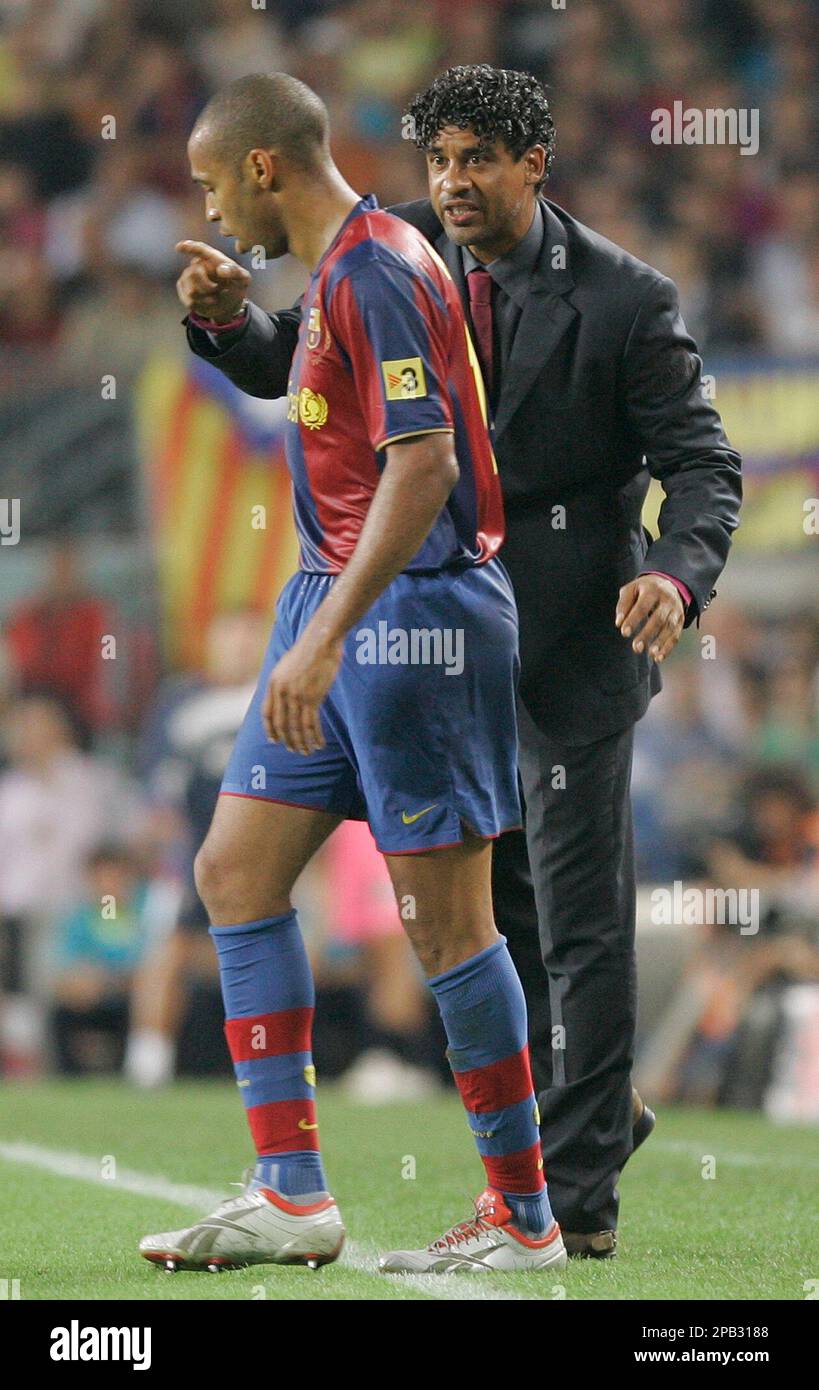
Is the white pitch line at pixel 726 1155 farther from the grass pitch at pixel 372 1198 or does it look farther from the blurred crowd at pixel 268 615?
the blurred crowd at pixel 268 615

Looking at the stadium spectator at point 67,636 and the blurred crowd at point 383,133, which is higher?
the blurred crowd at point 383,133

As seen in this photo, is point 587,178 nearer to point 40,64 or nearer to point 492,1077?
point 40,64

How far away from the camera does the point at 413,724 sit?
11.9 ft

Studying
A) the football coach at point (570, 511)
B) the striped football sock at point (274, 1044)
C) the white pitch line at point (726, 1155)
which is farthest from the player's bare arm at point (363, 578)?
the white pitch line at point (726, 1155)

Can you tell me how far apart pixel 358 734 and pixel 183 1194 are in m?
1.96

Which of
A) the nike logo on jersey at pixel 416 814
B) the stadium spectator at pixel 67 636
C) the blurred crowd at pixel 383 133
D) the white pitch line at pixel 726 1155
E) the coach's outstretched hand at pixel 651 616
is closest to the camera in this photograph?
the nike logo on jersey at pixel 416 814

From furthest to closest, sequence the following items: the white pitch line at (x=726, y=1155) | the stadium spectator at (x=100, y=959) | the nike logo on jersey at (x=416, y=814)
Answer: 1. the stadium spectator at (x=100, y=959)
2. the white pitch line at (x=726, y=1155)
3. the nike logo on jersey at (x=416, y=814)

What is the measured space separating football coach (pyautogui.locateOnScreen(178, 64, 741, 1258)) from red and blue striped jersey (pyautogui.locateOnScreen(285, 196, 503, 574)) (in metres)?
0.47

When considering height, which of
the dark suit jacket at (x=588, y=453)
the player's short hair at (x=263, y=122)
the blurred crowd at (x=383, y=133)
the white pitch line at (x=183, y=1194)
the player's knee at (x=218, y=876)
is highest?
the blurred crowd at (x=383, y=133)

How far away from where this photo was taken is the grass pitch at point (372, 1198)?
11.9 feet

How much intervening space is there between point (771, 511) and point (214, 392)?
306cm

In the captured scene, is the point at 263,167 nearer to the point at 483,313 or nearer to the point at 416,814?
the point at 483,313

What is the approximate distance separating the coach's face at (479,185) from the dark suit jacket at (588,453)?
131 millimetres

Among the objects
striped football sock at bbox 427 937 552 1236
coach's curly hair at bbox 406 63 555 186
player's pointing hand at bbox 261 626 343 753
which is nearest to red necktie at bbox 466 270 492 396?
coach's curly hair at bbox 406 63 555 186
